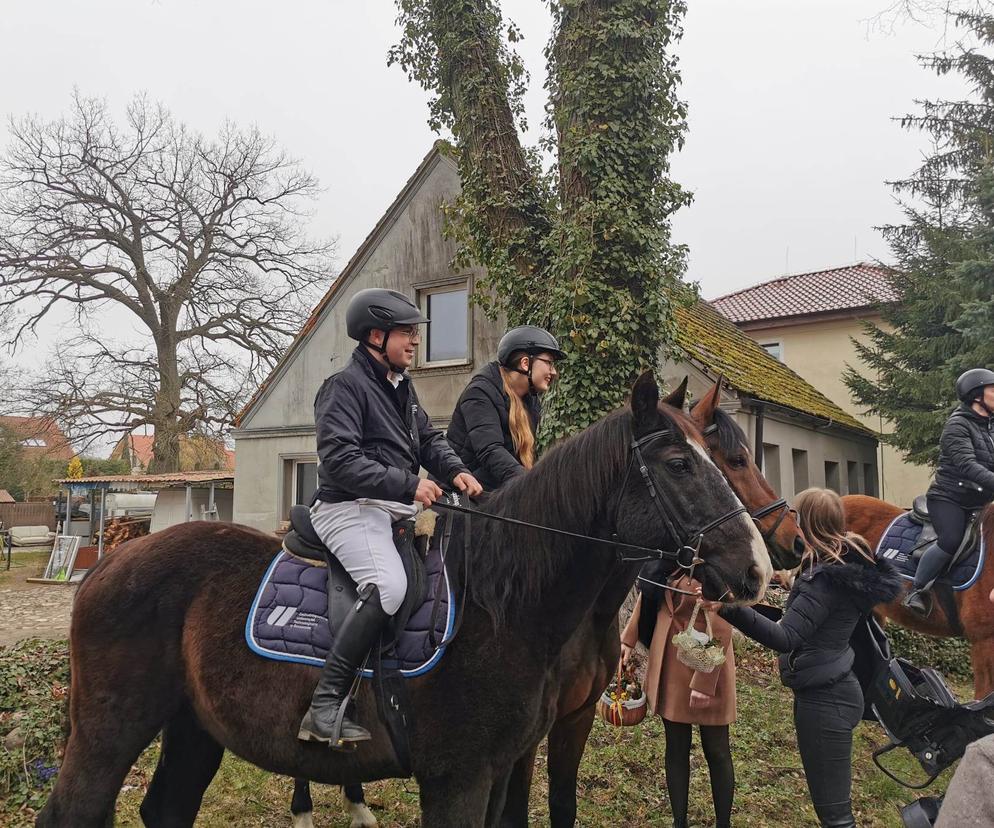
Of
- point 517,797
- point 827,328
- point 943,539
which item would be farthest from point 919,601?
point 827,328

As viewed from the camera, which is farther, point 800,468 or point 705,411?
point 800,468

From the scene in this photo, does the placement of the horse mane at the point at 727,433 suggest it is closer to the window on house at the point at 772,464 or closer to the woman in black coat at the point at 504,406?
the woman in black coat at the point at 504,406

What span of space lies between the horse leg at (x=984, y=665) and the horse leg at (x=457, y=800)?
4860 millimetres

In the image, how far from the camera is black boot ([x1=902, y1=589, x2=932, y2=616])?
6.42m

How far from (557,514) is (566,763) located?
181 centimetres

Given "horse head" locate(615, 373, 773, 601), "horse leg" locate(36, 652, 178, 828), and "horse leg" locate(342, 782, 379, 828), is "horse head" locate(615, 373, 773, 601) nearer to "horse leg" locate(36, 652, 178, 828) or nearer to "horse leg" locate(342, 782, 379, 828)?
"horse leg" locate(36, 652, 178, 828)

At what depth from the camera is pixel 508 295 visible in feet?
31.4

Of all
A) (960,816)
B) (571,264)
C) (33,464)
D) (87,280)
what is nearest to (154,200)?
(87,280)

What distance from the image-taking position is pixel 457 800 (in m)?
2.84

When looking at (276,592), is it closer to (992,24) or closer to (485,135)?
(485,135)

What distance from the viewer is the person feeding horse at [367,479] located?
9.62 feet

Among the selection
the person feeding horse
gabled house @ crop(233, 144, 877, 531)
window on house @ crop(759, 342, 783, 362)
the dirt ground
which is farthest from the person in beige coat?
window on house @ crop(759, 342, 783, 362)

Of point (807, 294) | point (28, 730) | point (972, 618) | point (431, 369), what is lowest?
point (28, 730)

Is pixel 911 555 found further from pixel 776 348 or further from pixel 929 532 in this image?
pixel 776 348
